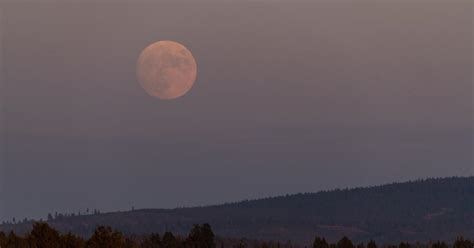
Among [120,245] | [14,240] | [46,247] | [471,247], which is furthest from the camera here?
[471,247]

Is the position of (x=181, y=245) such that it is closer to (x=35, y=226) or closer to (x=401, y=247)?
(x=401, y=247)

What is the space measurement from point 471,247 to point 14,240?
75.9 m

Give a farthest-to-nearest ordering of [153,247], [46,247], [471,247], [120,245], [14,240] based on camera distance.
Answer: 1. [153,247]
2. [471,247]
3. [14,240]
4. [46,247]
5. [120,245]

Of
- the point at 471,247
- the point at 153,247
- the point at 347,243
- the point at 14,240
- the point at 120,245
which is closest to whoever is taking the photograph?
the point at 120,245

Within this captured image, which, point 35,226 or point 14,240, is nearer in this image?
point 35,226

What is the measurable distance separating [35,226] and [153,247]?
3901 inches

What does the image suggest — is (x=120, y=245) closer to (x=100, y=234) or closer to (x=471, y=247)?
(x=100, y=234)

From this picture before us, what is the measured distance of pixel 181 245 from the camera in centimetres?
19438

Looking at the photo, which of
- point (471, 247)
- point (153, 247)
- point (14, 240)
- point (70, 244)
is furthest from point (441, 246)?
point (70, 244)

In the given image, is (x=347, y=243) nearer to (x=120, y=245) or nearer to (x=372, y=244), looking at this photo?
(x=372, y=244)

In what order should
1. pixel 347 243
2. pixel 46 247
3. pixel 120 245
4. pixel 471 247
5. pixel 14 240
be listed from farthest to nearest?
pixel 347 243
pixel 471 247
pixel 14 240
pixel 46 247
pixel 120 245

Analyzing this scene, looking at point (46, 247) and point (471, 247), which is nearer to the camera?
point (46, 247)

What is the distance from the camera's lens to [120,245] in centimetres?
9344

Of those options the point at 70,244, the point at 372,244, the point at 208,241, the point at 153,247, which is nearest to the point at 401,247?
the point at 372,244
